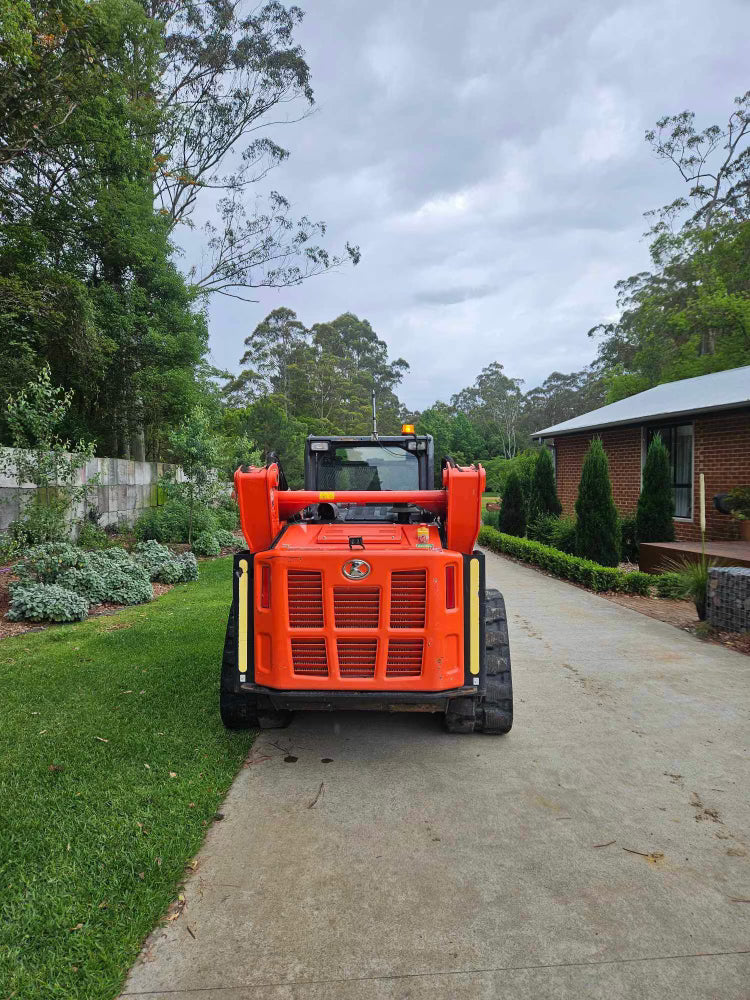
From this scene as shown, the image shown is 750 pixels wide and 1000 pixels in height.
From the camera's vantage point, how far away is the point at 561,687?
4797 millimetres

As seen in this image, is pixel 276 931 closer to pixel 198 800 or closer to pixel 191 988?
pixel 191 988

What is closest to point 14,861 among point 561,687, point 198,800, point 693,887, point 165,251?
point 198,800

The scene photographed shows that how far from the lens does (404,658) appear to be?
128 inches

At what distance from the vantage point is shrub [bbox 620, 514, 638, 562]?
456 inches

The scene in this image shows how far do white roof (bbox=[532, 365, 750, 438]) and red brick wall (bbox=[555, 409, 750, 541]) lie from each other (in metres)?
0.37

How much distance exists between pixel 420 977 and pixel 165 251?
1595 cm

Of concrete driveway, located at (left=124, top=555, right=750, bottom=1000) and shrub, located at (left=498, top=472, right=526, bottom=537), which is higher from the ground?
shrub, located at (left=498, top=472, right=526, bottom=537)

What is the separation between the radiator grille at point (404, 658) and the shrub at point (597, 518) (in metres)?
7.88

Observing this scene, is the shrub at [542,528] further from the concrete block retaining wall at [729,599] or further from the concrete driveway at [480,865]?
the concrete driveway at [480,865]

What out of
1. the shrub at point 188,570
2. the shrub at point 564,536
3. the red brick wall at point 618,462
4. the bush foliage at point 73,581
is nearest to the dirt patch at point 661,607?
the shrub at point 564,536

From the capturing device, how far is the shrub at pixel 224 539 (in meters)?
13.0

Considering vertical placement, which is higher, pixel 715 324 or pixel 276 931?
pixel 715 324

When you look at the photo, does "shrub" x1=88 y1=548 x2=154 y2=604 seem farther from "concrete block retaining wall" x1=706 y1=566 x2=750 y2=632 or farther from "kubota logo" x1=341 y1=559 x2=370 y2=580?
Result: "concrete block retaining wall" x1=706 y1=566 x2=750 y2=632

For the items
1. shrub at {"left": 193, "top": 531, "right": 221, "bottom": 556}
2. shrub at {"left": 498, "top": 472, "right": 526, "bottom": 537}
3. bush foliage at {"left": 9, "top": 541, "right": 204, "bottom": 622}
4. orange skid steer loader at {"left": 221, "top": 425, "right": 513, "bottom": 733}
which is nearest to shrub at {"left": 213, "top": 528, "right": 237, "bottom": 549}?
shrub at {"left": 193, "top": 531, "right": 221, "bottom": 556}
